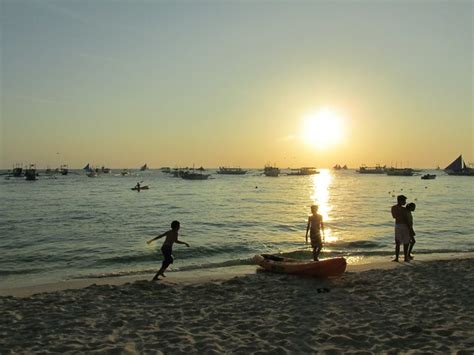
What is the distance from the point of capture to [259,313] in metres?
8.35

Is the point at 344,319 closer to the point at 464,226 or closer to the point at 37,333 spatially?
the point at 37,333

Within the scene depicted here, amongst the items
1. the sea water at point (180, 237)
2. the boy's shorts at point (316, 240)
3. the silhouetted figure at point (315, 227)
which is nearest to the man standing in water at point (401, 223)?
the silhouetted figure at point (315, 227)

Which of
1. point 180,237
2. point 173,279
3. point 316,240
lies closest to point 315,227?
point 316,240

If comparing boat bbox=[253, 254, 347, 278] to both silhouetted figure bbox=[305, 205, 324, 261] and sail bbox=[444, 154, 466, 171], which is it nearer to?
silhouetted figure bbox=[305, 205, 324, 261]

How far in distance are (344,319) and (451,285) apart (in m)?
4.15

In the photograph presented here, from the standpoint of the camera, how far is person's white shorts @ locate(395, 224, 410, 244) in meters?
13.7

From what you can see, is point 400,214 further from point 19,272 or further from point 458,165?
point 458,165

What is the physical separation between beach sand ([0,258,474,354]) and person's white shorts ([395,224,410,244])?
8.09ft

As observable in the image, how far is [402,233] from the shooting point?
543 inches

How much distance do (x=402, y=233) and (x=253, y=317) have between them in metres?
7.80

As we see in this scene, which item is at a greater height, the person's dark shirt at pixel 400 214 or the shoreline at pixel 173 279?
the person's dark shirt at pixel 400 214

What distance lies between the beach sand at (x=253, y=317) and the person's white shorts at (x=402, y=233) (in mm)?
2467

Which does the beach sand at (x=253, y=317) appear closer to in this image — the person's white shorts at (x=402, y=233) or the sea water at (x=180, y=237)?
the person's white shorts at (x=402, y=233)

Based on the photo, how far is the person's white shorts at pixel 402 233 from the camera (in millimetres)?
13727
